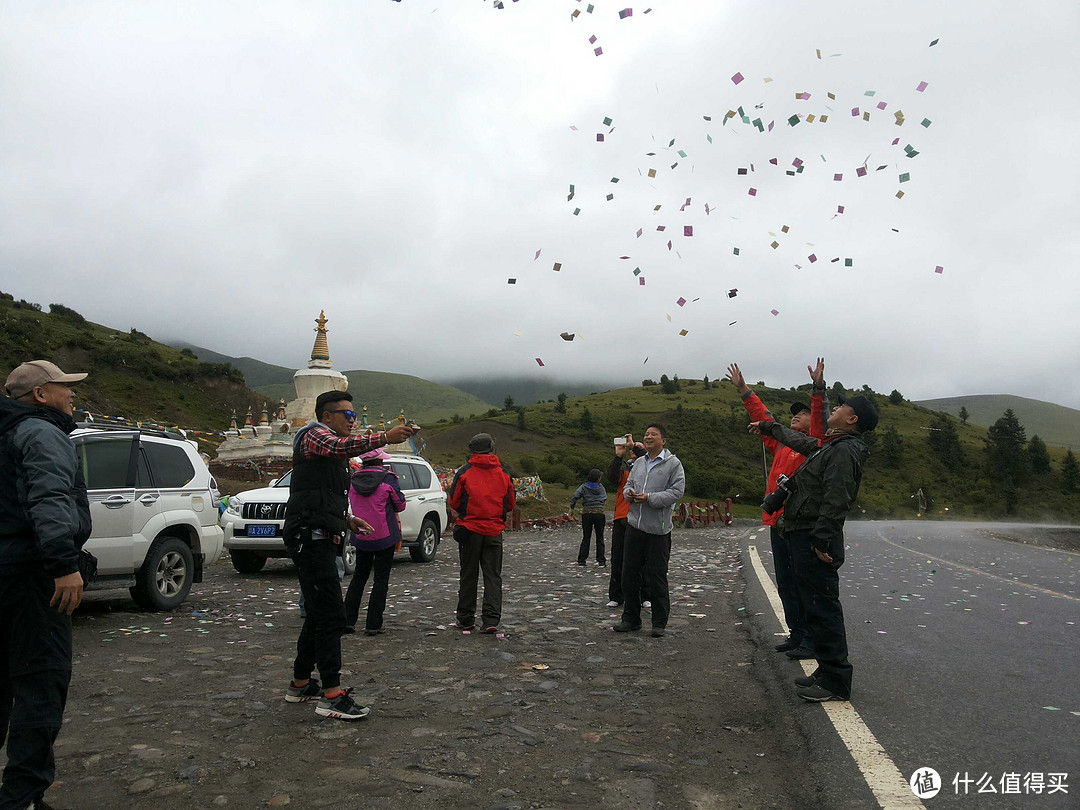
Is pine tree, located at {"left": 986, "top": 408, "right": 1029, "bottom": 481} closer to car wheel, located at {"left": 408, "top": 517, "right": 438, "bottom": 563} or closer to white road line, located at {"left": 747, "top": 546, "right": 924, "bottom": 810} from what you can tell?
car wheel, located at {"left": 408, "top": 517, "right": 438, "bottom": 563}

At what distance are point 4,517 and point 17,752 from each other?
998 mm

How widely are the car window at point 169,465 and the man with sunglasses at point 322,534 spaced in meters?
4.56

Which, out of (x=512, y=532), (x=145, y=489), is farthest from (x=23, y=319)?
(x=145, y=489)

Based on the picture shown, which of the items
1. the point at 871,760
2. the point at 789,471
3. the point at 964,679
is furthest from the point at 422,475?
the point at 871,760

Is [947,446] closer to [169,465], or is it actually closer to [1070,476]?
[1070,476]

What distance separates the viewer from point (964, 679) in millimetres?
5340

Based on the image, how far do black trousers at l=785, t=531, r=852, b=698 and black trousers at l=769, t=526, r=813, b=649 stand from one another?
1.05 metres

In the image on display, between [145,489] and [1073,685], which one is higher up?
[145,489]

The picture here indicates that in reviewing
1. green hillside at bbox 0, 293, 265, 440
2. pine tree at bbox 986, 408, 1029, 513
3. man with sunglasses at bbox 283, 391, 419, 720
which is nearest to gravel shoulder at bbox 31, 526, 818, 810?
man with sunglasses at bbox 283, 391, 419, 720

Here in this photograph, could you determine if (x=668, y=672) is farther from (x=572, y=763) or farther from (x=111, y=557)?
(x=111, y=557)

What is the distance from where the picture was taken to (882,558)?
15805 mm

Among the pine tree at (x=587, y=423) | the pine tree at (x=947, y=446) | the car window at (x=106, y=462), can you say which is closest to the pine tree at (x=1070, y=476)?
the pine tree at (x=947, y=446)

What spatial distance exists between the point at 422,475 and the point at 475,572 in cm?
706

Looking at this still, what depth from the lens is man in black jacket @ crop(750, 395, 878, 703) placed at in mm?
4949
